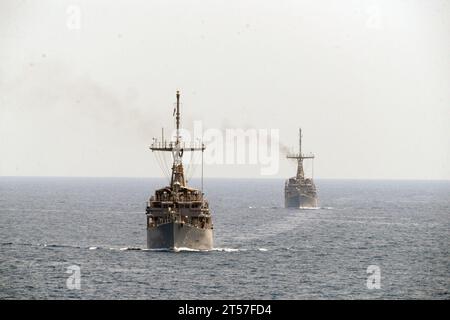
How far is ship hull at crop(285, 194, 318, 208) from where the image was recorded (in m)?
190

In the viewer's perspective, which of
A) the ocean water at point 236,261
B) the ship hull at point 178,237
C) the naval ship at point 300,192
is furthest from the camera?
the naval ship at point 300,192

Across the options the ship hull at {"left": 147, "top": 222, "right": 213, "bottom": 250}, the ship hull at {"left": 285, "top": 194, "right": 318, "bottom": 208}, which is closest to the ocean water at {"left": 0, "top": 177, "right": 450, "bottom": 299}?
the ship hull at {"left": 147, "top": 222, "right": 213, "bottom": 250}

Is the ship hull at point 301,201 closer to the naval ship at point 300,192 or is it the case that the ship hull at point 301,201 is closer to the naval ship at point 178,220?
the naval ship at point 300,192

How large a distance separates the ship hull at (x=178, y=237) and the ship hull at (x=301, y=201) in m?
99.2

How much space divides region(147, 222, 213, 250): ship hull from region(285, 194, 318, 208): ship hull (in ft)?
325

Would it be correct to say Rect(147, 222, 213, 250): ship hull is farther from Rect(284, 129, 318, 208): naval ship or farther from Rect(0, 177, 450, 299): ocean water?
Rect(284, 129, 318, 208): naval ship

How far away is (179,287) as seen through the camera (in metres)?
71.9

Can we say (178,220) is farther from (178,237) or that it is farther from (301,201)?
(301,201)

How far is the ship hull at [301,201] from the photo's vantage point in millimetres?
190125

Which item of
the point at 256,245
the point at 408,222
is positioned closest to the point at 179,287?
the point at 256,245

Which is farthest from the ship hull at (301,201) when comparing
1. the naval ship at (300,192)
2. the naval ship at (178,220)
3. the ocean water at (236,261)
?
the naval ship at (178,220)
